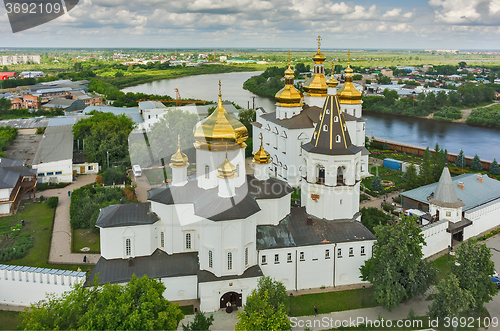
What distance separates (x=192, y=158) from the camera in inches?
1144

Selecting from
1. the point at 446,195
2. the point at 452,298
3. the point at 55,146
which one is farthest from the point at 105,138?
the point at 452,298

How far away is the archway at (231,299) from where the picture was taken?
12.7 meters

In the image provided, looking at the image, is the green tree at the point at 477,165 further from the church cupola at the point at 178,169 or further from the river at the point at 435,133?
the church cupola at the point at 178,169

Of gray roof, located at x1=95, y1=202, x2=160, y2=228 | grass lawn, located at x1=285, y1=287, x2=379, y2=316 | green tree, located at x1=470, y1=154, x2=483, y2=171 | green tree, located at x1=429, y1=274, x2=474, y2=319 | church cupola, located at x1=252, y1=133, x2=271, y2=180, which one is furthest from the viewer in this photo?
green tree, located at x1=470, y1=154, x2=483, y2=171

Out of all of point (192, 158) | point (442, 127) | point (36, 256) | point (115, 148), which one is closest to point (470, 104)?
point (442, 127)

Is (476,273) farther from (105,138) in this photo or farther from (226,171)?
(105,138)

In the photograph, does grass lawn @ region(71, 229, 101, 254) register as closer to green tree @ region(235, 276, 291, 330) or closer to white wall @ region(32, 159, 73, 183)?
white wall @ region(32, 159, 73, 183)

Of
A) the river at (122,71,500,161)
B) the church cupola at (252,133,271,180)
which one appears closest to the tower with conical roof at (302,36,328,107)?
the church cupola at (252,133,271,180)

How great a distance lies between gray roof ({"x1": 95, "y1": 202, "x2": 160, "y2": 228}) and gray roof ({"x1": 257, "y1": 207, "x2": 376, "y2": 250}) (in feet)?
12.2

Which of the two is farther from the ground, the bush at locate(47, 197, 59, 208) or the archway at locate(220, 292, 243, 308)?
the bush at locate(47, 197, 59, 208)

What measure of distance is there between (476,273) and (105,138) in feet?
76.3

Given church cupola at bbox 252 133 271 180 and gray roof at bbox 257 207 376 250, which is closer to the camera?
gray roof at bbox 257 207 376 250

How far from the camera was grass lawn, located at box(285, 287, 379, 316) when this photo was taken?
1293cm

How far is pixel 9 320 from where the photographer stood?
12141 millimetres
